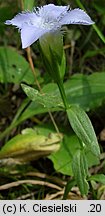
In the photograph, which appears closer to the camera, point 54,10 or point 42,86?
point 54,10

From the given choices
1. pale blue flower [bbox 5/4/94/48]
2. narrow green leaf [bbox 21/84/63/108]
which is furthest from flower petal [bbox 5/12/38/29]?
narrow green leaf [bbox 21/84/63/108]

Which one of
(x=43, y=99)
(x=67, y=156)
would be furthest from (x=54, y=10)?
(x=67, y=156)

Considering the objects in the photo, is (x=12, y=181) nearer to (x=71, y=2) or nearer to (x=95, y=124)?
(x=95, y=124)

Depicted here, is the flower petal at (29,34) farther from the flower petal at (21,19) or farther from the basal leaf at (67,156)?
the basal leaf at (67,156)

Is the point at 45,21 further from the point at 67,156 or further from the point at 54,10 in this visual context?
the point at 67,156

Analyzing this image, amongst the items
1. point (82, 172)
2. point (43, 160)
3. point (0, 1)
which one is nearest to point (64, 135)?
point (43, 160)
